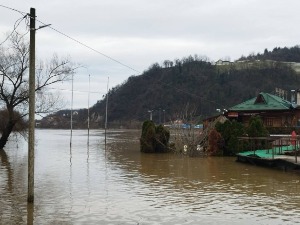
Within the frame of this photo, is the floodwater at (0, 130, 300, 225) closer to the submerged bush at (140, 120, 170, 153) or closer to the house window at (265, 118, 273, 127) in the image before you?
the submerged bush at (140, 120, 170, 153)

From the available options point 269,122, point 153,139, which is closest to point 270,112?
point 269,122

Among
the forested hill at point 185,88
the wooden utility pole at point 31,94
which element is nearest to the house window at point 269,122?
the wooden utility pole at point 31,94

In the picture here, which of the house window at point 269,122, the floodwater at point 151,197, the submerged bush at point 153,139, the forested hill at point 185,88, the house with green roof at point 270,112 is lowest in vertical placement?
the floodwater at point 151,197

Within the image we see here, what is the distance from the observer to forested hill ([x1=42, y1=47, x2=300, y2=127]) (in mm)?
145238

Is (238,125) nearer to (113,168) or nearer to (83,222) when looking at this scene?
(113,168)

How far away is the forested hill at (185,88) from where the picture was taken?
5718 inches

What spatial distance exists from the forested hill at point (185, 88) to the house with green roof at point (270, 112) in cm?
8251

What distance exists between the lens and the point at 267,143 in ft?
108

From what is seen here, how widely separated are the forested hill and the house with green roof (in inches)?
3249

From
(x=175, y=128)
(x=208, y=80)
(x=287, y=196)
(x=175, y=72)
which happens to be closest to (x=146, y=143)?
(x=175, y=128)

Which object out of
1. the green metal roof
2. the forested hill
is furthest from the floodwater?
the forested hill

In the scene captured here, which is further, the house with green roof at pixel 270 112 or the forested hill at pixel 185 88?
the forested hill at pixel 185 88

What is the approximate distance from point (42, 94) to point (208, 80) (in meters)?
126

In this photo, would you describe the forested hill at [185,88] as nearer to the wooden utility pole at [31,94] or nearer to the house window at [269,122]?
the house window at [269,122]
